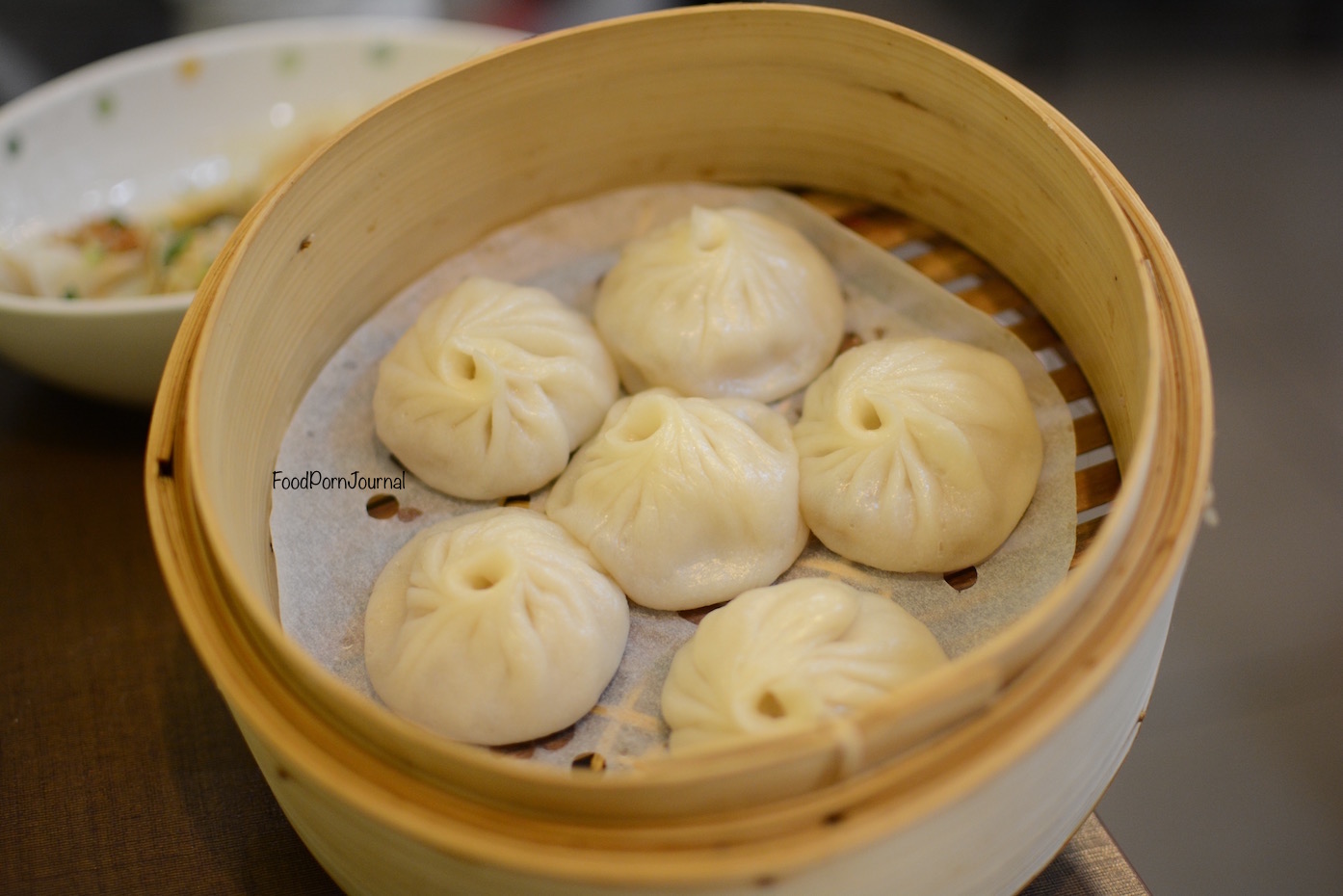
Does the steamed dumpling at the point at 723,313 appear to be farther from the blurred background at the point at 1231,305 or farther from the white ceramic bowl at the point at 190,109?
the white ceramic bowl at the point at 190,109

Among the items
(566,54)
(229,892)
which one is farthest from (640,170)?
(229,892)

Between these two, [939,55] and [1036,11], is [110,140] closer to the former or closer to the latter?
[939,55]

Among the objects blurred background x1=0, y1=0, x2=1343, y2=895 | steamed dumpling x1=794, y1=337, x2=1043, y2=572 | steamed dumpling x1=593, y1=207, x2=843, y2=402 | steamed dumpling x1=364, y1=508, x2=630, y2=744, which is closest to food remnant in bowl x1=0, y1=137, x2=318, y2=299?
blurred background x1=0, y1=0, x2=1343, y2=895

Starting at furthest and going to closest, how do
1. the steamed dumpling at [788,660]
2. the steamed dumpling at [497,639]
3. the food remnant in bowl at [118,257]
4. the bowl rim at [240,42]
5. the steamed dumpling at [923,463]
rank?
the bowl rim at [240,42] → the food remnant in bowl at [118,257] → the steamed dumpling at [923,463] → the steamed dumpling at [497,639] → the steamed dumpling at [788,660]

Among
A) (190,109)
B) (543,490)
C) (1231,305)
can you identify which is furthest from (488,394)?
(1231,305)

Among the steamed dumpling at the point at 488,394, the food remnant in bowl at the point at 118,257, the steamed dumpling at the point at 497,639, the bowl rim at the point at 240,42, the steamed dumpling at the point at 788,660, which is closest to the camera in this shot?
the steamed dumpling at the point at 788,660

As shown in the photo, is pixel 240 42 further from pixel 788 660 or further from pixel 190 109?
pixel 788 660

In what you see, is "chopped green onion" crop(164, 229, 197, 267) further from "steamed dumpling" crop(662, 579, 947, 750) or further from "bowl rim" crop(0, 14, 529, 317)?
Result: "steamed dumpling" crop(662, 579, 947, 750)

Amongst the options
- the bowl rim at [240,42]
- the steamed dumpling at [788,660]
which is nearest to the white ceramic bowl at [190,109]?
the bowl rim at [240,42]
